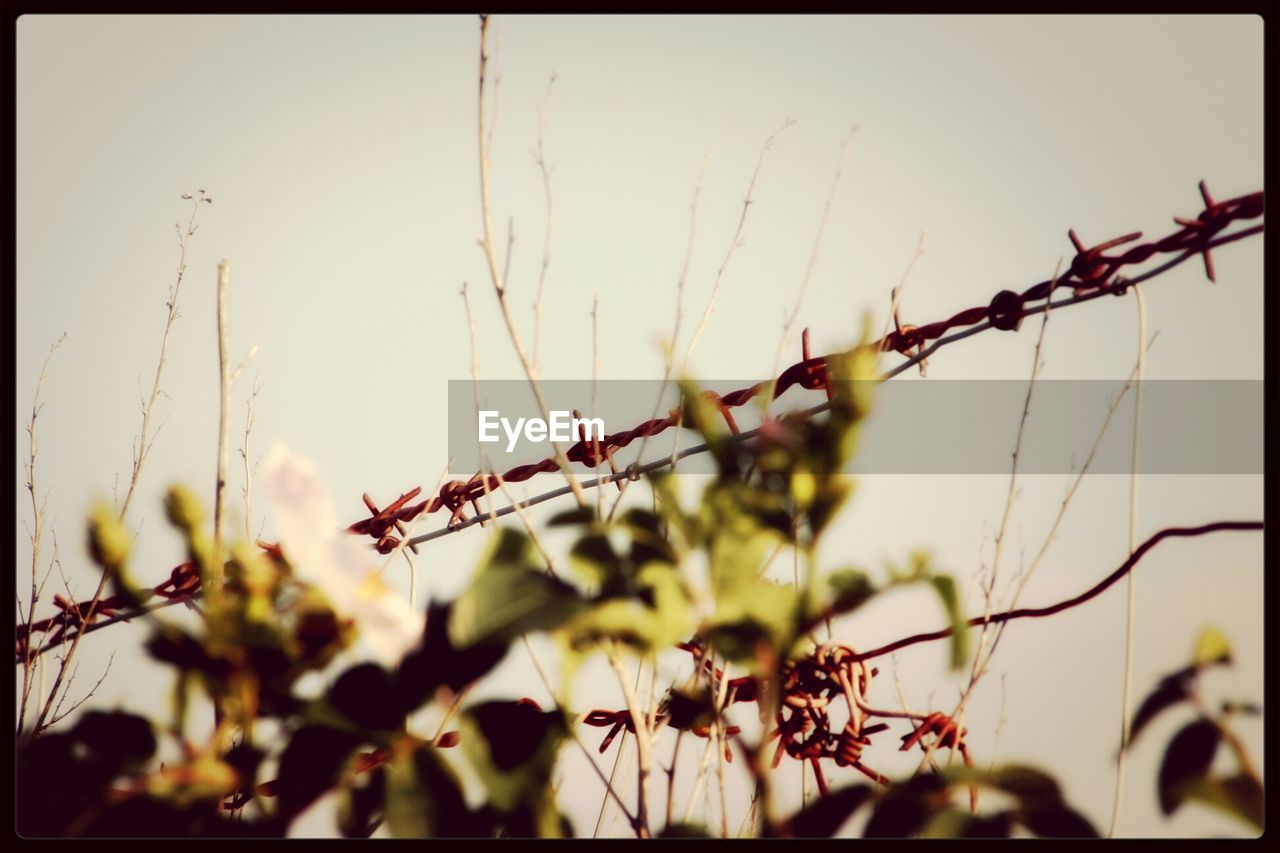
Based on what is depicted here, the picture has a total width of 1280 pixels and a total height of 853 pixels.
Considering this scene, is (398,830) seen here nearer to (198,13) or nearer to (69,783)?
(69,783)

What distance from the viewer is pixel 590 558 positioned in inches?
18.5

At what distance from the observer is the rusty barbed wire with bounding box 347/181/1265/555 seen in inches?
33.8

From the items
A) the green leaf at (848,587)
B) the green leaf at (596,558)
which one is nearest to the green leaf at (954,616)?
the green leaf at (848,587)

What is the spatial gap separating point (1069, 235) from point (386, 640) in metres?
0.80

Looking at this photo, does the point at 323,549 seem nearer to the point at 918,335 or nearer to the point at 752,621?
the point at 752,621

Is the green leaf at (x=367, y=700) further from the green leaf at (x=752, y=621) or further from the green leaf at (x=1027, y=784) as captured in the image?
the green leaf at (x=1027, y=784)

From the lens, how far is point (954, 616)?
0.42 m

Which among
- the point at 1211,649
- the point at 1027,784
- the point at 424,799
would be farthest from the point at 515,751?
the point at 1211,649

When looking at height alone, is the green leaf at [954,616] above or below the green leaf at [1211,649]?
above

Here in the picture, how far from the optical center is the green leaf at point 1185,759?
1.59 ft

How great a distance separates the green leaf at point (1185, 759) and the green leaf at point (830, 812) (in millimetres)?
148

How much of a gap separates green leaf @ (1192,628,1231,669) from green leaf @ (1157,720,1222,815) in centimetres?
3

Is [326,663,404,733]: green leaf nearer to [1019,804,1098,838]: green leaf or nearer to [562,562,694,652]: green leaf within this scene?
[562,562,694,652]: green leaf
